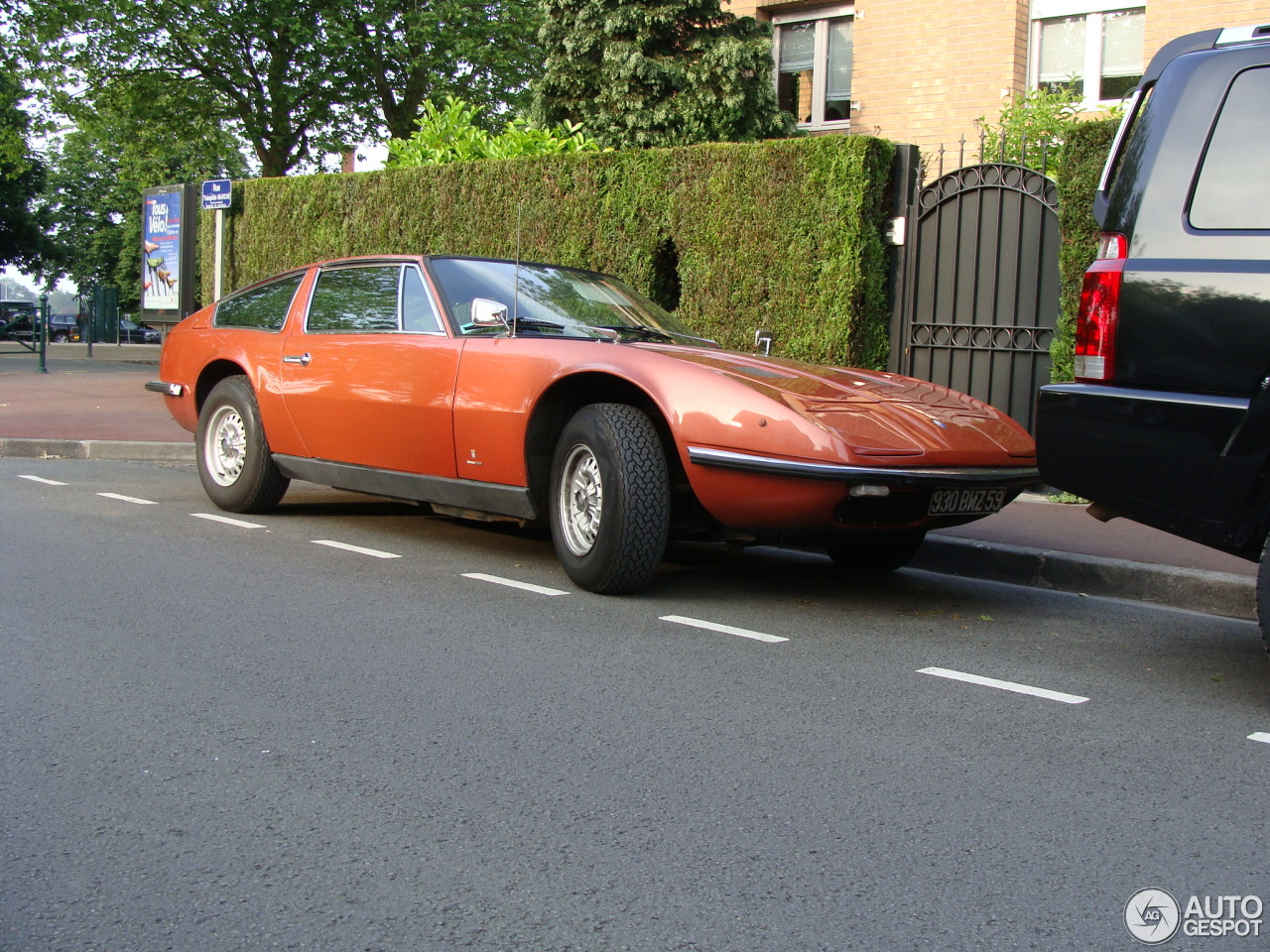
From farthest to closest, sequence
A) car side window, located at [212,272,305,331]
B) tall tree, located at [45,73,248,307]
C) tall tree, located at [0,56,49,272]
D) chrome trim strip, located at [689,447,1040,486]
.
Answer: tall tree, located at [0,56,49,272] → tall tree, located at [45,73,248,307] → car side window, located at [212,272,305,331] → chrome trim strip, located at [689,447,1040,486]

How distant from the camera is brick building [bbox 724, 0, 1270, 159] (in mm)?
16266

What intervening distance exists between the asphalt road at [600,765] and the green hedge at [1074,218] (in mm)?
3321

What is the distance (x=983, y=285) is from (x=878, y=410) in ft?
15.4

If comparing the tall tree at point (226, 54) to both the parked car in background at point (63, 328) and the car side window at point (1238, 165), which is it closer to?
the car side window at point (1238, 165)

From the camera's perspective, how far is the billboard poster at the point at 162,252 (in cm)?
1673

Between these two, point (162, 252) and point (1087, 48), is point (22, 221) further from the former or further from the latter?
point (1087, 48)

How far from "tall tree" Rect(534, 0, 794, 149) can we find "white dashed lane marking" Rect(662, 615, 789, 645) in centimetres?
1400

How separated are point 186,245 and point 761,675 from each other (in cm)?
1407

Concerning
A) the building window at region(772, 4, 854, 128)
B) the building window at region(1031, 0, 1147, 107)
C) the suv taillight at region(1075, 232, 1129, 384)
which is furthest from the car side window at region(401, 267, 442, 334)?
the building window at region(772, 4, 854, 128)

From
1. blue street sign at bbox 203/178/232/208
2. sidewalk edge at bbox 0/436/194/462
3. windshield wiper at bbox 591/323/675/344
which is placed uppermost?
blue street sign at bbox 203/178/232/208

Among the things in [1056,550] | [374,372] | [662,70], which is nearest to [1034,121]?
[662,70]

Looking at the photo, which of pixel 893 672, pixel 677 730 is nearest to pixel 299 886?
pixel 677 730

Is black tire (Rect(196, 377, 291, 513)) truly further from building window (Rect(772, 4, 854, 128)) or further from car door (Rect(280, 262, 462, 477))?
building window (Rect(772, 4, 854, 128))

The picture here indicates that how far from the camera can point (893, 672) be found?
4500 mm
